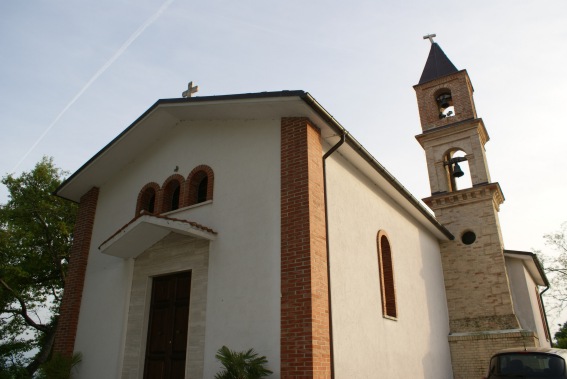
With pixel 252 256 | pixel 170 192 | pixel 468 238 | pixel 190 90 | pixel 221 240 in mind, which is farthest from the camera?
pixel 468 238

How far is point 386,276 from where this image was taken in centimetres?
1027

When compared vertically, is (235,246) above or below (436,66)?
below

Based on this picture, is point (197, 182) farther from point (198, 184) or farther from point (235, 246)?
point (235, 246)

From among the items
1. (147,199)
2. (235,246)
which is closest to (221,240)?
(235,246)

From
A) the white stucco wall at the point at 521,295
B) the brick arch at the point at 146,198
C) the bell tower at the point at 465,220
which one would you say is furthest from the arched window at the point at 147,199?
the white stucco wall at the point at 521,295

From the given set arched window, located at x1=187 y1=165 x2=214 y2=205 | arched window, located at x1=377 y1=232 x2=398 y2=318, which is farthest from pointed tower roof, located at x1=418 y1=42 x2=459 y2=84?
arched window, located at x1=187 y1=165 x2=214 y2=205

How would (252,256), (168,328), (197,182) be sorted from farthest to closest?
(197,182) → (168,328) → (252,256)

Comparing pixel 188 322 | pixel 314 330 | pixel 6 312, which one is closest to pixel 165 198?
pixel 188 322

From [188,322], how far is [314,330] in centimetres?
269

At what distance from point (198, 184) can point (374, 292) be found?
14.3 feet

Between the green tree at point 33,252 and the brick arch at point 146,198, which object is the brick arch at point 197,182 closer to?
the brick arch at point 146,198

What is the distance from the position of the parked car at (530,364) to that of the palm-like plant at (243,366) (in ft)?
14.2

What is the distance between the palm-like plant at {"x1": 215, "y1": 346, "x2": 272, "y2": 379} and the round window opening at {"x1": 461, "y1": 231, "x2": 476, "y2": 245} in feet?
35.1

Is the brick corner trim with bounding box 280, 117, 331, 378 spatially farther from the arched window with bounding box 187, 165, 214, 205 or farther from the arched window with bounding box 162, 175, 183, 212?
the arched window with bounding box 162, 175, 183, 212
